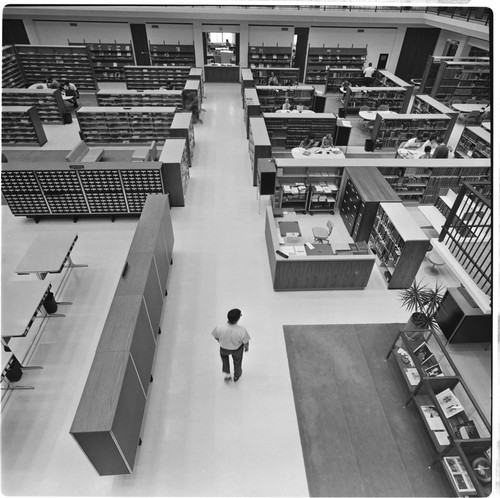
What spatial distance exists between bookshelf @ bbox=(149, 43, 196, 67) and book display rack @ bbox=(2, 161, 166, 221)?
50.4 ft

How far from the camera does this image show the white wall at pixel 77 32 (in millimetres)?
20031

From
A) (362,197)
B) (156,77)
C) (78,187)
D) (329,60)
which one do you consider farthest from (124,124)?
(329,60)

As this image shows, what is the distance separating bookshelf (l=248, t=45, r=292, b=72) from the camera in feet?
69.6

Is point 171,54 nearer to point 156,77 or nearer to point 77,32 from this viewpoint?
point 156,77

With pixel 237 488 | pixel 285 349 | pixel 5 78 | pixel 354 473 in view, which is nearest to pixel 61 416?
pixel 237 488

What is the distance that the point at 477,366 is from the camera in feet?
21.2

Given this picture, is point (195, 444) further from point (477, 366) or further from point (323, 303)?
point (477, 366)

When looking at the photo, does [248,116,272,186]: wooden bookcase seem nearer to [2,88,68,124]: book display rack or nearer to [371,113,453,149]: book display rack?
[371,113,453,149]: book display rack

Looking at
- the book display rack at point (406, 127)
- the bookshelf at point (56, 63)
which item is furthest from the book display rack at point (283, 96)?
the bookshelf at point (56, 63)

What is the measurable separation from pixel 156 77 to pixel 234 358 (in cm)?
1702

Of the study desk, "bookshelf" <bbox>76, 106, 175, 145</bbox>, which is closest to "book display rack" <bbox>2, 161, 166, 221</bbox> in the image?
the study desk

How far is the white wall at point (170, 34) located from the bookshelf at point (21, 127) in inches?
418

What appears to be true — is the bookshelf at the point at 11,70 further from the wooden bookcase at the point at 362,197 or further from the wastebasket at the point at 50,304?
the wooden bookcase at the point at 362,197

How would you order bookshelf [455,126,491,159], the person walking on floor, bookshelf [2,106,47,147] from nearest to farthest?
the person walking on floor < bookshelf [455,126,491,159] < bookshelf [2,106,47,147]
